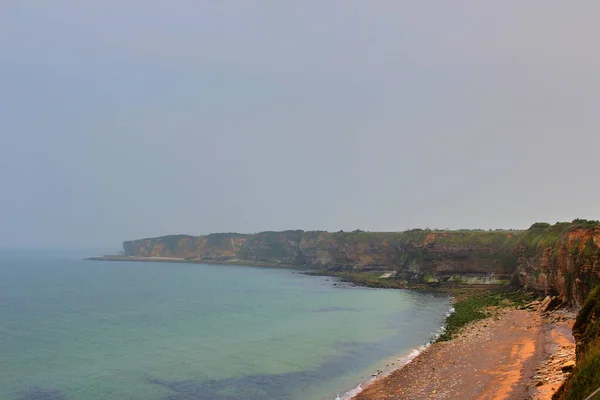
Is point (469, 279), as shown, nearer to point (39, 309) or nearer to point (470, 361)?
point (470, 361)

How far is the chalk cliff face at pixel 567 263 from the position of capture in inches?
1619

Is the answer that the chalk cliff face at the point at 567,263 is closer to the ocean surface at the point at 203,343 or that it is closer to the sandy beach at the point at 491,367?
the sandy beach at the point at 491,367

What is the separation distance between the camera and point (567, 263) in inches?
1855

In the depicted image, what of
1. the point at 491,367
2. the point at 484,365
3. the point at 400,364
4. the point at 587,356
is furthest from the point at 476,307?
the point at 587,356

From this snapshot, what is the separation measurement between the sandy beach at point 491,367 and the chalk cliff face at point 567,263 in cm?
381

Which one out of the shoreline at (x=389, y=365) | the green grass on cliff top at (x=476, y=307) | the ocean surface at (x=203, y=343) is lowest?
the ocean surface at (x=203, y=343)

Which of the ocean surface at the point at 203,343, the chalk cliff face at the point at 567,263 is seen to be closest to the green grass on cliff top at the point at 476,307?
the ocean surface at the point at 203,343

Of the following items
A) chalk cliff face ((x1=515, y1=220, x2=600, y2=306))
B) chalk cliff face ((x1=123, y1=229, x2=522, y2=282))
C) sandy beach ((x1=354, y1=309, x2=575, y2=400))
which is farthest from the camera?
chalk cliff face ((x1=123, y1=229, x2=522, y2=282))

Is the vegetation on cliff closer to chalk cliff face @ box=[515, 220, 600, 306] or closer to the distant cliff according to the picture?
chalk cliff face @ box=[515, 220, 600, 306]

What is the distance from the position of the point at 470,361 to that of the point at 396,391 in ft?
26.3

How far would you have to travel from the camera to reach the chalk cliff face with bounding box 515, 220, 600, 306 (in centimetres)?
4112

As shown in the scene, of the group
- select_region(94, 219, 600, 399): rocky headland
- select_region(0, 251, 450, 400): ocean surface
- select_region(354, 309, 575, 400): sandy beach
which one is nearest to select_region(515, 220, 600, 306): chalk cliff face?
select_region(94, 219, 600, 399): rocky headland

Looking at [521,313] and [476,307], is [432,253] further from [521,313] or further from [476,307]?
[521,313]

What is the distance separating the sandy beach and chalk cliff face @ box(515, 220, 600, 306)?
3.81 metres
